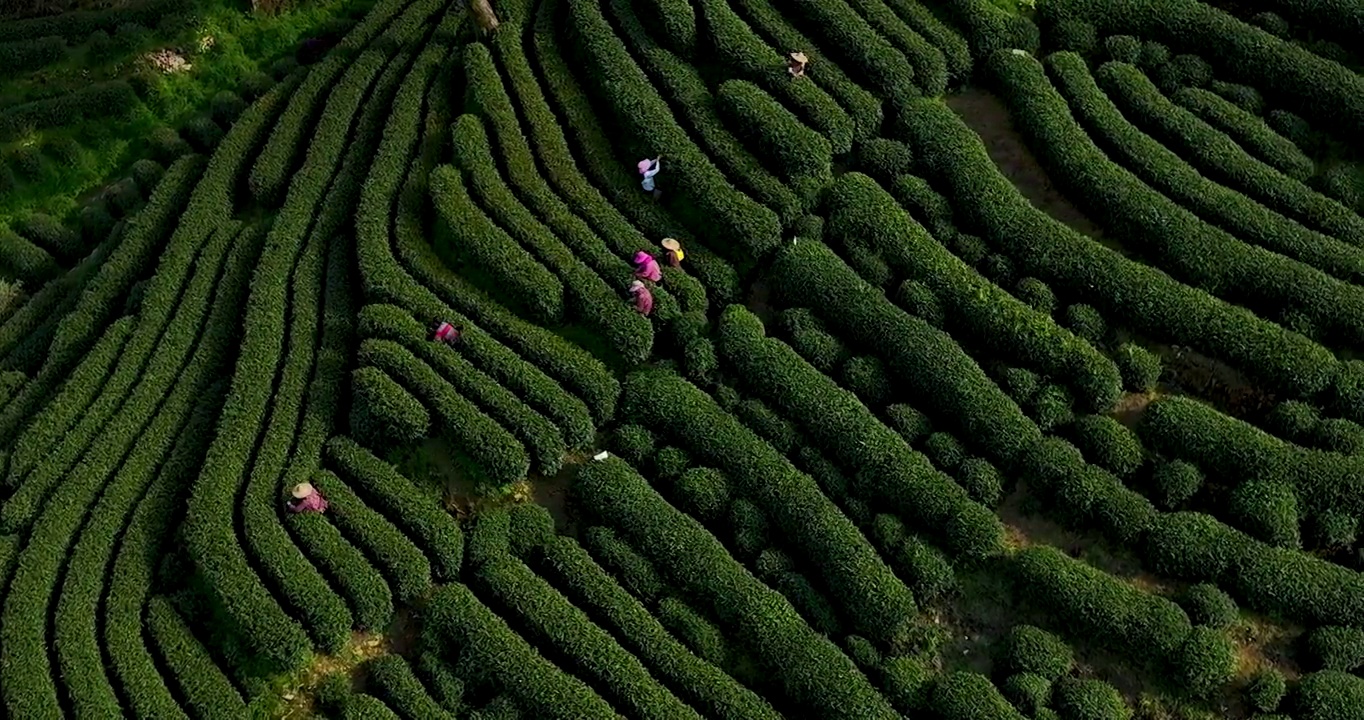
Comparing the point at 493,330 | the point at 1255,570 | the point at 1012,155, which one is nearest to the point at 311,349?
the point at 493,330

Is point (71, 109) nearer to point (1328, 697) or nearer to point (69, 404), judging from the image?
point (69, 404)

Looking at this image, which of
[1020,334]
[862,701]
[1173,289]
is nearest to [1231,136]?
[1173,289]

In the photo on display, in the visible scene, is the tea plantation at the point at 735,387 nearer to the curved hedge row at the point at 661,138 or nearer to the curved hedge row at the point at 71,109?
the curved hedge row at the point at 661,138

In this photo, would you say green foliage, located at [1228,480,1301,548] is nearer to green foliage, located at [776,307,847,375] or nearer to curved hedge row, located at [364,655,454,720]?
green foliage, located at [776,307,847,375]

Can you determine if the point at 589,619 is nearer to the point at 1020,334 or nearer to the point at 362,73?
the point at 1020,334

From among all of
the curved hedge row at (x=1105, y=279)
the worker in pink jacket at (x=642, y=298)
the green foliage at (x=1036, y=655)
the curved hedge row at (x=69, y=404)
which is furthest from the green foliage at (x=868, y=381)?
the curved hedge row at (x=69, y=404)

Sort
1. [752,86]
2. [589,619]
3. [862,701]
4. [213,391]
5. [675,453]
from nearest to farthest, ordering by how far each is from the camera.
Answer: [862,701] < [589,619] < [675,453] < [213,391] < [752,86]

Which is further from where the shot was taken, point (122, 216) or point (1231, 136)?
point (122, 216)
